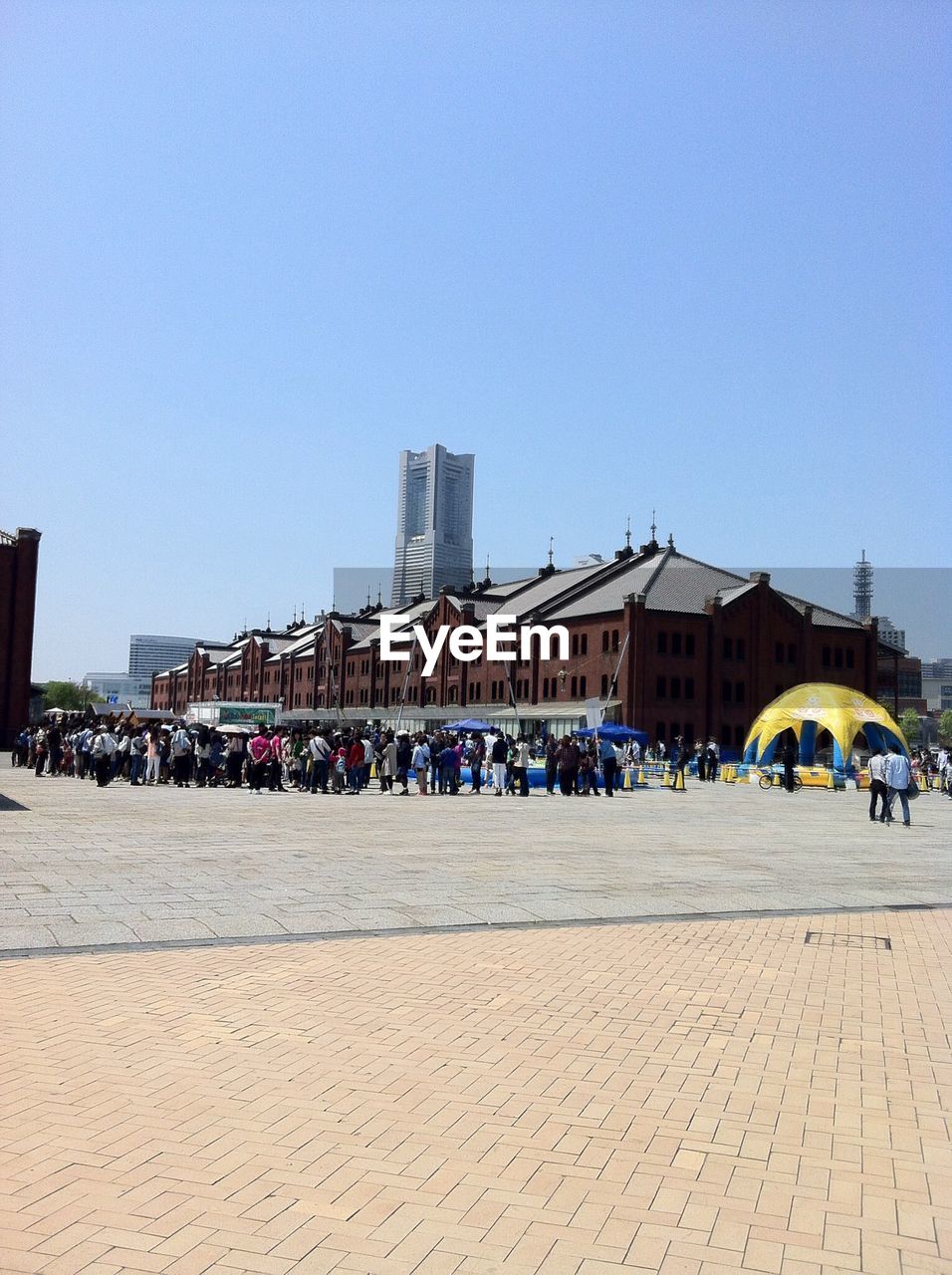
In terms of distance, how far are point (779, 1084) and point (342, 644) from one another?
92.7m

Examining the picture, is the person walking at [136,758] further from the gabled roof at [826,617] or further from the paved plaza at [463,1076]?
the gabled roof at [826,617]

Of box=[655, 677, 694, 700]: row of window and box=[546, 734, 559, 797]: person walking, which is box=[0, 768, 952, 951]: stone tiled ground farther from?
box=[655, 677, 694, 700]: row of window

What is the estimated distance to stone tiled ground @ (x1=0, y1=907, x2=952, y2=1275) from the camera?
3746mm

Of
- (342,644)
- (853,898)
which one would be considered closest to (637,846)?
(853,898)

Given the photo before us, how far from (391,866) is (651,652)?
50.1 meters

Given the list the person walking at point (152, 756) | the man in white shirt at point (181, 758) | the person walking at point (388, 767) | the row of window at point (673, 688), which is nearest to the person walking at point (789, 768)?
the person walking at point (388, 767)

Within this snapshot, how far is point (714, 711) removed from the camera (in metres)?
63.6

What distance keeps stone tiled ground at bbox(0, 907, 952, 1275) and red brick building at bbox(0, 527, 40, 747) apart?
2081 inches

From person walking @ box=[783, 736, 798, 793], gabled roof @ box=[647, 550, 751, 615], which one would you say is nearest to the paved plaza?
person walking @ box=[783, 736, 798, 793]

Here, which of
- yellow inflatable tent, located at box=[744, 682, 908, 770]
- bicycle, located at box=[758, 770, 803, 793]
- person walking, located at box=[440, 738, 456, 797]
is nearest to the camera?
person walking, located at box=[440, 738, 456, 797]

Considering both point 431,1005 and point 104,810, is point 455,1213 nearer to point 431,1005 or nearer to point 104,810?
point 431,1005

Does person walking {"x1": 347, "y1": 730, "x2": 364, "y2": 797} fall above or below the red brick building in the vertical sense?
below
